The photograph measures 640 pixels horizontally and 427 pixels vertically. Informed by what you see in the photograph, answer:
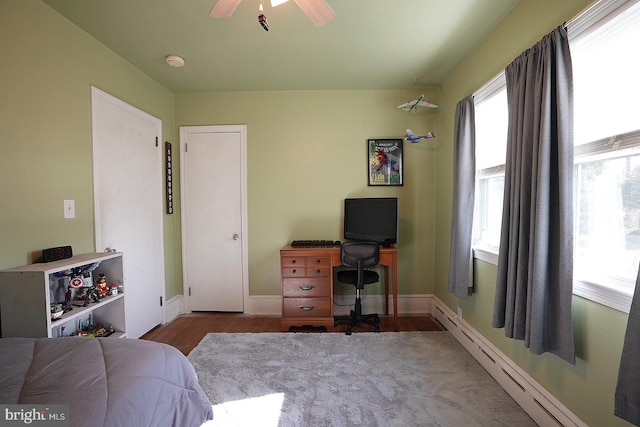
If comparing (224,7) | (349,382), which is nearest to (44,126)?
(224,7)

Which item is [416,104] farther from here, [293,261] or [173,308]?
[173,308]

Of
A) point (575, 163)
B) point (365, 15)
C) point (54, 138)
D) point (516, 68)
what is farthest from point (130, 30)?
point (575, 163)

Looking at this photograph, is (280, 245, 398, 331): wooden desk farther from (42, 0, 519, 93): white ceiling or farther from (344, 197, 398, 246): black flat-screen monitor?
(42, 0, 519, 93): white ceiling

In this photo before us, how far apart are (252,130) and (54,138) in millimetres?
1736

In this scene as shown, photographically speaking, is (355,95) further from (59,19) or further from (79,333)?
(79,333)

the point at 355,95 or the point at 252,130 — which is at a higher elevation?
the point at 355,95

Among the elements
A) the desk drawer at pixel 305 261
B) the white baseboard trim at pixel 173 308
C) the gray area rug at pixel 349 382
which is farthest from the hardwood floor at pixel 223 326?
the desk drawer at pixel 305 261

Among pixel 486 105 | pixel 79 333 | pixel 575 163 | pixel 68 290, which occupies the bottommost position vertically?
pixel 79 333

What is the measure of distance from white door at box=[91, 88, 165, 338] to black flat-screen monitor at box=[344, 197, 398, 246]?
2122 millimetres

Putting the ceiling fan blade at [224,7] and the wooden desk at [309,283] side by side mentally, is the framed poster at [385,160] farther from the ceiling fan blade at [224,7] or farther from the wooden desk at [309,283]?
the ceiling fan blade at [224,7]

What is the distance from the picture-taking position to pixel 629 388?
966mm

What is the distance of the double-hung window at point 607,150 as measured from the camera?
112 cm

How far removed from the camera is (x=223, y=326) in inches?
112

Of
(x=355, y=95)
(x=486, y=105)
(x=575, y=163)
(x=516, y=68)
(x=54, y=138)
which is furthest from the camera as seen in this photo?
(x=355, y=95)
